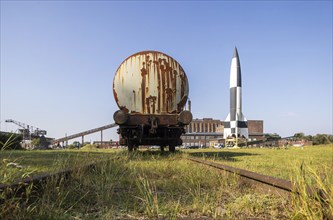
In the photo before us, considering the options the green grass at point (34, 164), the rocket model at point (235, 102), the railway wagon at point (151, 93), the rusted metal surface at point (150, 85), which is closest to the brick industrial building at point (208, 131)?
the rocket model at point (235, 102)

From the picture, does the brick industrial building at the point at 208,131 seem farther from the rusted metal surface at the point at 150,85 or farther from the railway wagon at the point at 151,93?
the rusted metal surface at the point at 150,85

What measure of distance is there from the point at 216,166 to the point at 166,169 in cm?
87

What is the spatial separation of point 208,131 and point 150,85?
4490 inches

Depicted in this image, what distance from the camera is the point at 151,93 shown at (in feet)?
32.4

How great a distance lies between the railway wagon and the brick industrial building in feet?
314

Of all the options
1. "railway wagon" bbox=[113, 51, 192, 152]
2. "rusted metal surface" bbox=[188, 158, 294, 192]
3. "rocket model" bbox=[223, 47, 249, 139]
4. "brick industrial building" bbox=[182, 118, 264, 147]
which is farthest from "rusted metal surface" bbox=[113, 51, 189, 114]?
"brick industrial building" bbox=[182, 118, 264, 147]

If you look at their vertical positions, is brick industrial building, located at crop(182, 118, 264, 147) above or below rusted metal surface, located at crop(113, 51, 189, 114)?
below

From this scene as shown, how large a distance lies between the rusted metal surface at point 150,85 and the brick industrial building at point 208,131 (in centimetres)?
9573

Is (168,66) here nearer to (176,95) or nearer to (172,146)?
(176,95)

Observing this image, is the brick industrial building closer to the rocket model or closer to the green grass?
the rocket model

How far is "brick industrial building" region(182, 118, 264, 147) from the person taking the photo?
111650mm

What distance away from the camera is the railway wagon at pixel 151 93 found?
975 cm

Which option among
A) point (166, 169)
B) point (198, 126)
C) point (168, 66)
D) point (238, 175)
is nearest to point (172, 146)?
point (168, 66)

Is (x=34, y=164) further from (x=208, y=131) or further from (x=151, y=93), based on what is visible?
(x=208, y=131)
